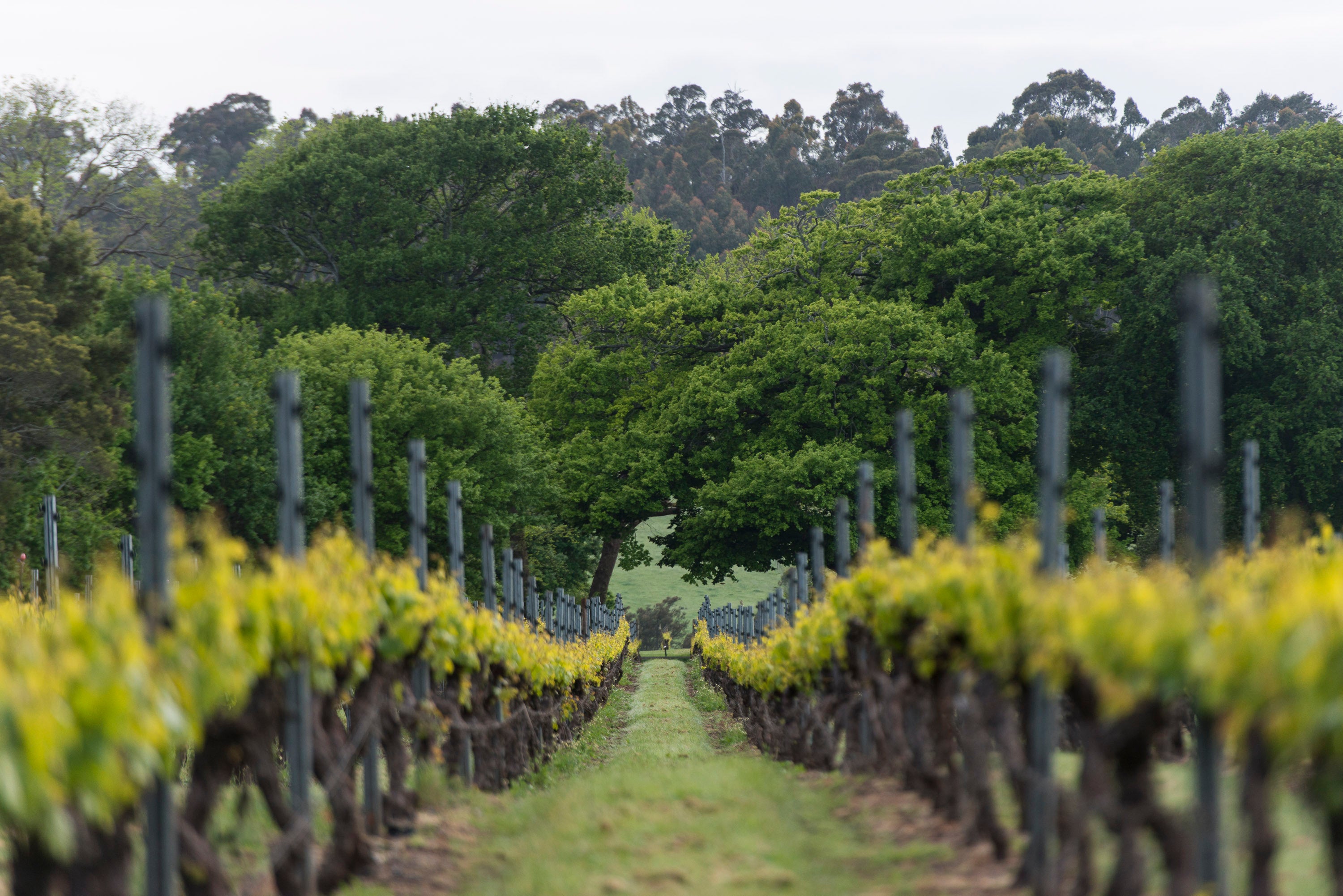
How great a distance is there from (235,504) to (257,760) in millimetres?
28578

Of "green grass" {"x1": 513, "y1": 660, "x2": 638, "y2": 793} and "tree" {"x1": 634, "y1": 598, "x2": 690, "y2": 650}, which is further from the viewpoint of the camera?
"tree" {"x1": 634, "y1": 598, "x2": 690, "y2": 650}

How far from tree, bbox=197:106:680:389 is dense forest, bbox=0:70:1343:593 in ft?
0.44

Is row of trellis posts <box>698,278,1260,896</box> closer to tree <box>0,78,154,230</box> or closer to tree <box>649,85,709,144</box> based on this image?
tree <box>0,78,154,230</box>

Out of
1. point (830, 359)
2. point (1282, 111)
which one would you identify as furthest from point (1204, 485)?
point (1282, 111)

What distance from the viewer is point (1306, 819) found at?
690cm

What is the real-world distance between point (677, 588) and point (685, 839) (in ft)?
243

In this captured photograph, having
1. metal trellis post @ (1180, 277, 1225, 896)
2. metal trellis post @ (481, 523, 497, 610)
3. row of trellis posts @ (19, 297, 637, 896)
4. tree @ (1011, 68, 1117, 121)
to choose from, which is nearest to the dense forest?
metal trellis post @ (481, 523, 497, 610)

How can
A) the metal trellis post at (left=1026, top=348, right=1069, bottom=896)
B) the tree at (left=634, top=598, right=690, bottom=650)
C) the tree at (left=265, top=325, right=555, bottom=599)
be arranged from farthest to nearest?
the tree at (left=634, top=598, right=690, bottom=650)
the tree at (left=265, top=325, right=555, bottom=599)
the metal trellis post at (left=1026, top=348, right=1069, bottom=896)

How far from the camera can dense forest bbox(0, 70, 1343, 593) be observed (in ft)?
107

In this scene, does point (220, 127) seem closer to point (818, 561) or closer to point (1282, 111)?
point (1282, 111)

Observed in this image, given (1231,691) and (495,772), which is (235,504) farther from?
(1231,691)

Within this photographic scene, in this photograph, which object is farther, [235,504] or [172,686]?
[235,504]

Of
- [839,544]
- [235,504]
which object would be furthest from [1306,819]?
[235,504]

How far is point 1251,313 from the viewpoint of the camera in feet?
114
